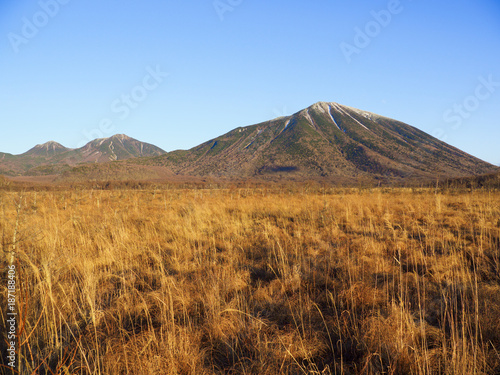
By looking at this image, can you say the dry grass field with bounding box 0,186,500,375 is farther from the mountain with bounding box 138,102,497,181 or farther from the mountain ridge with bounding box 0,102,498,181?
the mountain with bounding box 138,102,497,181

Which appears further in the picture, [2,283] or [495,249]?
[495,249]

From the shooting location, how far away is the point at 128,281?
10.3 feet

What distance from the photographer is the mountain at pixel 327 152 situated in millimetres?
91812

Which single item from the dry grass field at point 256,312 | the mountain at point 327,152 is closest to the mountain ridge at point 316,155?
the mountain at point 327,152

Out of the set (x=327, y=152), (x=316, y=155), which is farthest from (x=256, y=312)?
(x=327, y=152)

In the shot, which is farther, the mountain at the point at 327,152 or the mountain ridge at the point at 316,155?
the mountain at the point at 327,152

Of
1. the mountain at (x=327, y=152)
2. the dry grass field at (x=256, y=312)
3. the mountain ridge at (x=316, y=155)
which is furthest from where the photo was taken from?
the mountain at (x=327, y=152)

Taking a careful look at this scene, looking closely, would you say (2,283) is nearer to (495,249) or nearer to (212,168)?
(495,249)

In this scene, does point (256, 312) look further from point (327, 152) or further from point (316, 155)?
point (327, 152)

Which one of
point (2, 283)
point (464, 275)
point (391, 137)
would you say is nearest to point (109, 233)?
point (2, 283)

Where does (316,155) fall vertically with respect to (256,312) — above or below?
above

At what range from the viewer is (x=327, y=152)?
107 meters

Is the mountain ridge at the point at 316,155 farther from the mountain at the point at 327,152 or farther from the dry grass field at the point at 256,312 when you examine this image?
the dry grass field at the point at 256,312

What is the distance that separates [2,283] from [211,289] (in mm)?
2484
